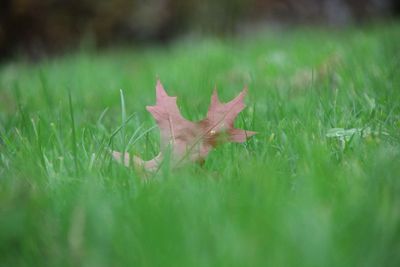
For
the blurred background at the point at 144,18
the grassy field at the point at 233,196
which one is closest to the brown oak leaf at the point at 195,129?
the grassy field at the point at 233,196

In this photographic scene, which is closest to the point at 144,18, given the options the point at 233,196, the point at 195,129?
the point at 195,129

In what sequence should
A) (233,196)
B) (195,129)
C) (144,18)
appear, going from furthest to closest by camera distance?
(144,18) < (195,129) < (233,196)

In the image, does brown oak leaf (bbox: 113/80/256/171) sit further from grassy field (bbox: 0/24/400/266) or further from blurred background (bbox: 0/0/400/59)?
blurred background (bbox: 0/0/400/59)

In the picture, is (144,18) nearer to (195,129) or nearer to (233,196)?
(195,129)

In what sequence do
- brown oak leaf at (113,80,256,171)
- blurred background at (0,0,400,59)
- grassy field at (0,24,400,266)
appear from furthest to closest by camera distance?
blurred background at (0,0,400,59) → brown oak leaf at (113,80,256,171) → grassy field at (0,24,400,266)

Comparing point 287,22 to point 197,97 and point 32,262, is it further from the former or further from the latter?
point 32,262

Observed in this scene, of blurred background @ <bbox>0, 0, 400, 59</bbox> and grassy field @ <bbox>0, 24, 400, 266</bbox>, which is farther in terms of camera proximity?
blurred background @ <bbox>0, 0, 400, 59</bbox>

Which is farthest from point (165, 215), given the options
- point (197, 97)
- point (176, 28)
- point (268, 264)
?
point (176, 28)

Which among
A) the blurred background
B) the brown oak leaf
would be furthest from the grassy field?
the blurred background
